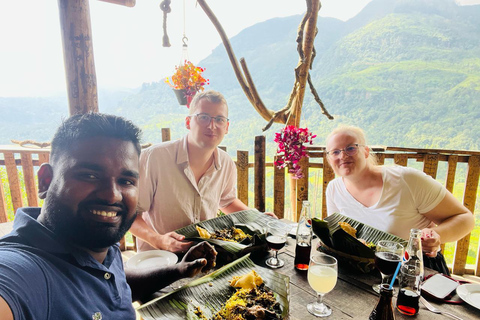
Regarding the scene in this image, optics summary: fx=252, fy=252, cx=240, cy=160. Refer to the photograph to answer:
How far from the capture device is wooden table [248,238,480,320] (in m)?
1.19

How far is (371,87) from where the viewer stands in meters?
21.0

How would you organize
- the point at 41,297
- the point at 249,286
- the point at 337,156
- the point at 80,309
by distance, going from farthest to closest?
1. the point at 337,156
2. the point at 249,286
3. the point at 80,309
4. the point at 41,297

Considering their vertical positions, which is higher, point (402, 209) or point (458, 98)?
point (458, 98)

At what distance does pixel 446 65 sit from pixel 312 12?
24.5m

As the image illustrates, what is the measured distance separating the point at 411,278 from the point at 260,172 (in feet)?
7.29

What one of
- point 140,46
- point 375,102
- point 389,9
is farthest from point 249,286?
point 389,9

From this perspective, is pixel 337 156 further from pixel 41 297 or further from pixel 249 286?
pixel 41 297

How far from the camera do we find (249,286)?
1308mm

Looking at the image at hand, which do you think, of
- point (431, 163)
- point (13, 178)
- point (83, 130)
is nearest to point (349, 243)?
point (83, 130)

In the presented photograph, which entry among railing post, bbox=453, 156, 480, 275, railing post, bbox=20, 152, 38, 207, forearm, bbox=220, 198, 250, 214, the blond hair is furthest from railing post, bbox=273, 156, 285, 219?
railing post, bbox=20, 152, 38, 207

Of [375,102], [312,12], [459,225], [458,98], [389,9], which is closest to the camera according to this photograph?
[459,225]

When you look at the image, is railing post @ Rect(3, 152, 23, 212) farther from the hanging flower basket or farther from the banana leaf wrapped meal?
the banana leaf wrapped meal

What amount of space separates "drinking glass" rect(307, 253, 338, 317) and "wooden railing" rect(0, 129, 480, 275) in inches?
80.2

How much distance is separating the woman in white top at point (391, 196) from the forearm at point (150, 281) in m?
1.70
